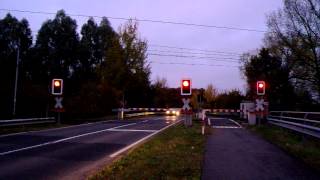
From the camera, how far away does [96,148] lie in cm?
1797

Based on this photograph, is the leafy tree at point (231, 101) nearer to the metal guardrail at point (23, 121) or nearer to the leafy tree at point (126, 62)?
the leafy tree at point (126, 62)

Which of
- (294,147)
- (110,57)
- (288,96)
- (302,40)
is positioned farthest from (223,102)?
(294,147)

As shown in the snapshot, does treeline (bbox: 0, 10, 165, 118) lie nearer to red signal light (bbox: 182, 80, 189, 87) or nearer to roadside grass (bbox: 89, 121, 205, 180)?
red signal light (bbox: 182, 80, 189, 87)

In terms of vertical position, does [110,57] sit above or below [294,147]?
above

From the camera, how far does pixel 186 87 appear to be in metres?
29.6

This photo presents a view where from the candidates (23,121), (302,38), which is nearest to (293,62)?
(302,38)

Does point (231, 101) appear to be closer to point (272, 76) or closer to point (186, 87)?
point (272, 76)

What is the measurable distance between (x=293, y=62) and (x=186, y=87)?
23.3 meters

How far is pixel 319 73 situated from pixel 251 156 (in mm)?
32256

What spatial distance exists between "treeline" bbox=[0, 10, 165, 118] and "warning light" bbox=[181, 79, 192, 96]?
50.6ft

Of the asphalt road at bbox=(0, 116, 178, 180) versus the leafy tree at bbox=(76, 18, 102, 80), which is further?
the leafy tree at bbox=(76, 18, 102, 80)

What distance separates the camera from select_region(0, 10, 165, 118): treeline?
4828 cm

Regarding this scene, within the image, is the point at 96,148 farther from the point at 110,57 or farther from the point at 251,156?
the point at 110,57

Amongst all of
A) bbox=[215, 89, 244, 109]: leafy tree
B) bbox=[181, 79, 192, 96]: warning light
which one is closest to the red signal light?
bbox=[181, 79, 192, 96]: warning light
